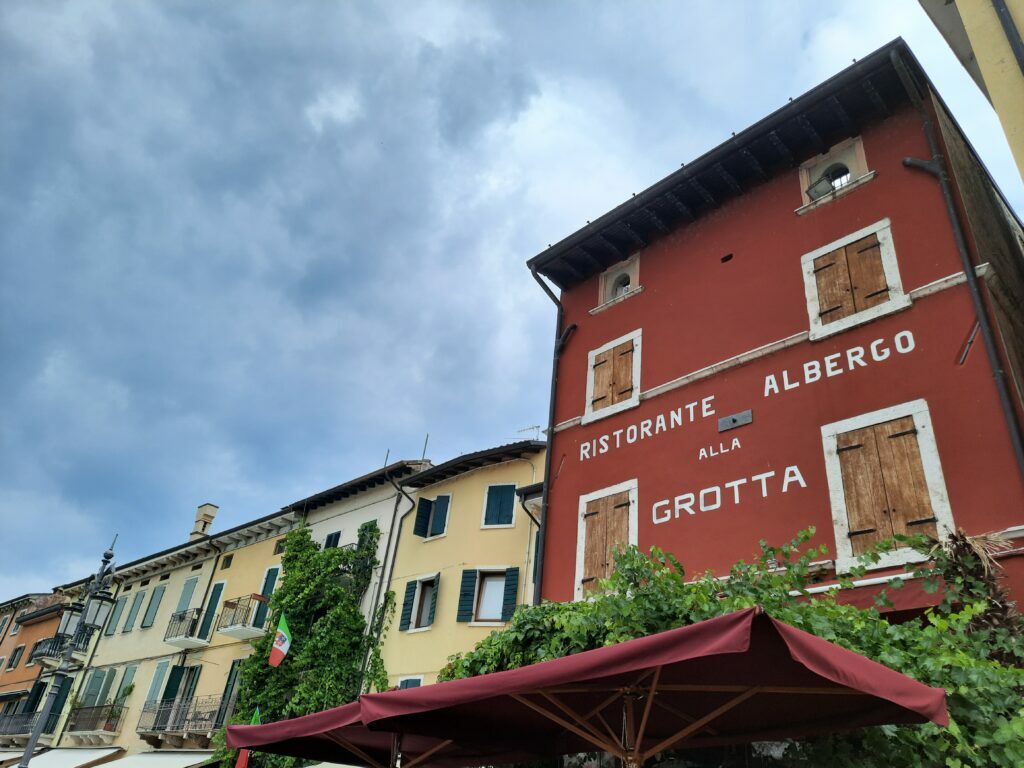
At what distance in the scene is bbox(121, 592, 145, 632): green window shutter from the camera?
102 ft

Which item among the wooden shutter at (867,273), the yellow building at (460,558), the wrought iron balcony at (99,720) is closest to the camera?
the wooden shutter at (867,273)

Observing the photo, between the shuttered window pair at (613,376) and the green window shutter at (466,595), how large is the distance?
7.54 meters

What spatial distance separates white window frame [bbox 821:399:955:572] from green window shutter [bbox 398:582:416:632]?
13139 millimetres

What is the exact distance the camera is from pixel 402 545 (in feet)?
69.0

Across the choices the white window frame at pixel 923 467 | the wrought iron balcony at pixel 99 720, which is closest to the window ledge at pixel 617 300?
the white window frame at pixel 923 467

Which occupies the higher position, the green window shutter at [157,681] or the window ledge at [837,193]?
the window ledge at [837,193]

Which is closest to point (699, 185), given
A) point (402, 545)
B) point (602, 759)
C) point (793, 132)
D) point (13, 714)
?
point (793, 132)

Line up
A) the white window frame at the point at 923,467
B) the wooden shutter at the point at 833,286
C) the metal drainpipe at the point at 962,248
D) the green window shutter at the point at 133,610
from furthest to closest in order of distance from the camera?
1. the green window shutter at the point at 133,610
2. the wooden shutter at the point at 833,286
3. the white window frame at the point at 923,467
4. the metal drainpipe at the point at 962,248

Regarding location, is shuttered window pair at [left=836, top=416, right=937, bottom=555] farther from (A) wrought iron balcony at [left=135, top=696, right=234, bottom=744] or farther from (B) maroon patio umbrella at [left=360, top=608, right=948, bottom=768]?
(A) wrought iron balcony at [left=135, top=696, right=234, bottom=744]

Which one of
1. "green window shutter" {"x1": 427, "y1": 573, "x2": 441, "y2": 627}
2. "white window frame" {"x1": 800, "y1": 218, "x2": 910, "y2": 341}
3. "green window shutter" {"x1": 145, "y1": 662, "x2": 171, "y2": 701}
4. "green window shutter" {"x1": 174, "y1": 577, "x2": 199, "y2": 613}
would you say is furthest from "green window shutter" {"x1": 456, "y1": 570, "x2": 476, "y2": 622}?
"green window shutter" {"x1": 145, "y1": 662, "x2": 171, "y2": 701}

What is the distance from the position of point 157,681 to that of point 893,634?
91.3 ft

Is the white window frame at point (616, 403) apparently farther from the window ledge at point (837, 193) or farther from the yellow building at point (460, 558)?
the yellow building at point (460, 558)

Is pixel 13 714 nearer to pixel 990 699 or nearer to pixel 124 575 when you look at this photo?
pixel 124 575

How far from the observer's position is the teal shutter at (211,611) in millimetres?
26203
